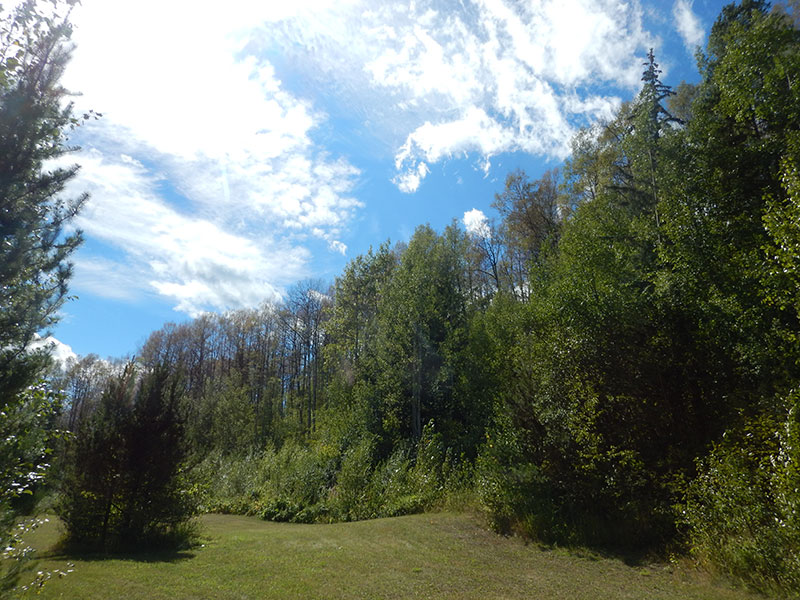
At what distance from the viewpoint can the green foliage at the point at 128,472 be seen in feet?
34.1

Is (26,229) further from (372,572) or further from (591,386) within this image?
(591,386)

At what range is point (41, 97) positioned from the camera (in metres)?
5.02

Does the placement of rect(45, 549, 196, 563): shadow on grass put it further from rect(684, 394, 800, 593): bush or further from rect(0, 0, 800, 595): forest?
rect(684, 394, 800, 593): bush

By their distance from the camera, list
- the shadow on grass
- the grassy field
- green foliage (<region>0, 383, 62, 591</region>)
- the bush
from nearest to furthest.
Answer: green foliage (<region>0, 383, 62, 591</region>) < the bush < the grassy field < the shadow on grass

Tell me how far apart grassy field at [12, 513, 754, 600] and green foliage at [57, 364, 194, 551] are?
3.24 ft

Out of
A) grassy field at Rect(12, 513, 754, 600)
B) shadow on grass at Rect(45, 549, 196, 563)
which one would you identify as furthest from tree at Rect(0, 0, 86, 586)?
shadow on grass at Rect(45, 549, 196, 563)

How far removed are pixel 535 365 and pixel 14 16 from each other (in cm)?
1241

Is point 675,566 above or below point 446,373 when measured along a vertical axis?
below

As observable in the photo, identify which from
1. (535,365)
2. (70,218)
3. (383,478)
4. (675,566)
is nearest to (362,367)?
(383,478)

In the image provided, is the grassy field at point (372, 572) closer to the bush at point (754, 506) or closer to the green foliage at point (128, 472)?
the bush at point (754, 506)

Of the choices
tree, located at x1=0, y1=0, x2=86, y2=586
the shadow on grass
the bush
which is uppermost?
tree, located at x1=0, y1=0, x2=86, y2=586

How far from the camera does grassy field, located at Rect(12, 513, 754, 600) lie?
696 cm

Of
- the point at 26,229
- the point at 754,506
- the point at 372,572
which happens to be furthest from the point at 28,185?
the point at 754,506

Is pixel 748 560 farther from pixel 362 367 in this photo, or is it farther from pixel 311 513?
pixel 362 367
